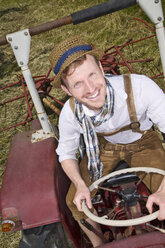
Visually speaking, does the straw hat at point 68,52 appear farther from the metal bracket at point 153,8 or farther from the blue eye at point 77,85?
the metal bracket at point 153,8

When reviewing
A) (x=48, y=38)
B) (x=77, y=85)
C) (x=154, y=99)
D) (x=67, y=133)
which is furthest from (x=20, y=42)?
(x=48, y=38)

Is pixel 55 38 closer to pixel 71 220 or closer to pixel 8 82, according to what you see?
pixel 8 82

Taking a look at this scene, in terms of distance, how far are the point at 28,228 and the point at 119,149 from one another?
2.69ft

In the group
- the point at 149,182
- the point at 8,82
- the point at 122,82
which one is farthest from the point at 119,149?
the point at 8,82

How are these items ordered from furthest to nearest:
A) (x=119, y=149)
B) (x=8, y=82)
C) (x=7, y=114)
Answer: (x=8, y=82), (x=7, y=114), (x=119, y=149)

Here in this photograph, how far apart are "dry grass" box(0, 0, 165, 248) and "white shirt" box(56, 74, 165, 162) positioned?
1324mm

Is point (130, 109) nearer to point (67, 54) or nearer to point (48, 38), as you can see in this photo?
point (67, 54)

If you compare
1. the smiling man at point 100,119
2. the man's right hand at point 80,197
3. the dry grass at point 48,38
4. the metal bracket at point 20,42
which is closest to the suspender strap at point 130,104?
the smiling man at point 100,119

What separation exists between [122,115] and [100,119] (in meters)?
0.15

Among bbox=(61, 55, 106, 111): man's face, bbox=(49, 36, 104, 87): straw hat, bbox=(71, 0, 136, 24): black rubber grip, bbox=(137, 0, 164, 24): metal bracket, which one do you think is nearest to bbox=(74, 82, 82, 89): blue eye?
bbox=(61, 55, 106, 111): man's face

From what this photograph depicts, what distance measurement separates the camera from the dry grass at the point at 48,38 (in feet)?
14.2

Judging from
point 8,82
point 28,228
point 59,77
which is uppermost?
point 8,82

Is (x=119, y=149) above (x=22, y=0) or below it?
below

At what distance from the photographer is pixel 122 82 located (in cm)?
186
